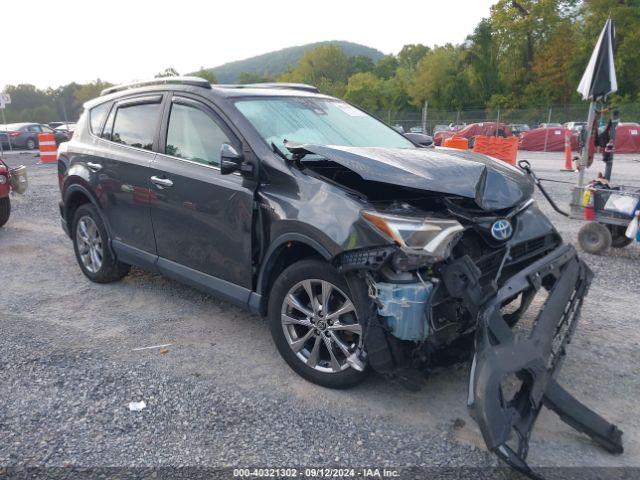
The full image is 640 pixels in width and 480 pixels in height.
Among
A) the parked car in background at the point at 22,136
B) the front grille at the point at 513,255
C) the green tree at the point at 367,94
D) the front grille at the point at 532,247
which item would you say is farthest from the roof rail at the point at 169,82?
the green tree at the point at 367,94

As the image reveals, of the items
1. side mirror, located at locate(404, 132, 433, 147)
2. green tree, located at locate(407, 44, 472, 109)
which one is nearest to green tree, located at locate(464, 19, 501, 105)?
green tree, located at locate(407, 44, 472, 109)

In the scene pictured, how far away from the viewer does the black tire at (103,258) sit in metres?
5.02

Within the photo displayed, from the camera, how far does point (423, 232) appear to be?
2.82 metres

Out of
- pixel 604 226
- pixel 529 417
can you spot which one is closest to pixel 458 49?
pixel 604 226

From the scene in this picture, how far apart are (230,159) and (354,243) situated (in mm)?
1024

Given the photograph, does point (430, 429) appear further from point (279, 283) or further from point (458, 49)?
point (458, 49)

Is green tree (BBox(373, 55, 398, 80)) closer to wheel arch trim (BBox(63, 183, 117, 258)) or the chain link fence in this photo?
the chain link fence

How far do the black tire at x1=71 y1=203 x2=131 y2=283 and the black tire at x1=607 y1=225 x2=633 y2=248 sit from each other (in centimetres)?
560

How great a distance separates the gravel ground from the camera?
2.74 meters

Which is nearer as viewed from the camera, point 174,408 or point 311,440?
point 311,440

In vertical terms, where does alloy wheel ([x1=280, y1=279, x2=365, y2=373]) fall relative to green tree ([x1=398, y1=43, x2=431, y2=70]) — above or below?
below

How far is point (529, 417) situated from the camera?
2535mm

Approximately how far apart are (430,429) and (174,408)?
149cm

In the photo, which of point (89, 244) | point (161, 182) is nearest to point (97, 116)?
point (89, 244)
